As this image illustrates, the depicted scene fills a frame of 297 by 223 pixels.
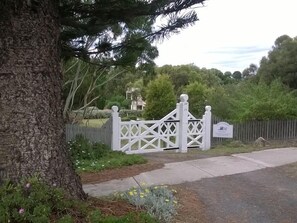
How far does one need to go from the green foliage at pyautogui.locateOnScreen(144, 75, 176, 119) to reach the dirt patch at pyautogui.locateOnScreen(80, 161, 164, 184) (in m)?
16.6

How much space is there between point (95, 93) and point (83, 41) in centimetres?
2048

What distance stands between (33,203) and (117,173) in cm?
433

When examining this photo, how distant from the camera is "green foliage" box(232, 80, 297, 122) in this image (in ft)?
47.1

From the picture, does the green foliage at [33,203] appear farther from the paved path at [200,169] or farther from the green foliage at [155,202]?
the paved path at [200,169]

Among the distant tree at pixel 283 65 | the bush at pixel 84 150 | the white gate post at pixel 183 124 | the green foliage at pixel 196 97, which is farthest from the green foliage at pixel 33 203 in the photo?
the green foliage at pixel 196 97

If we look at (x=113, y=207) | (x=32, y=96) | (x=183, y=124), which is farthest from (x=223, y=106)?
(x=32, y=96)

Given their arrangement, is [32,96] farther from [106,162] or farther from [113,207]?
[106,162]

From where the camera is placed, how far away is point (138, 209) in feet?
16.6

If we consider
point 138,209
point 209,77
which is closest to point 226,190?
point 138,209

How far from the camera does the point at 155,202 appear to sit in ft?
17.1

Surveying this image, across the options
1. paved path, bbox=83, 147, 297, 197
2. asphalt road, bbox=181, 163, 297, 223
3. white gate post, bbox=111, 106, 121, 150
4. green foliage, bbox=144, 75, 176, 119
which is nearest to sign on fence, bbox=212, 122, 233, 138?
paved path, bbox=83, 147, 297, 197

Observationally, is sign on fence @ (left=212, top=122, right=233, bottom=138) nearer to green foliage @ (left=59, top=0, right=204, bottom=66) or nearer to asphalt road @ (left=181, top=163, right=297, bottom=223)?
asphalt road @ (left=181, top=163, right=297, bottom=223)

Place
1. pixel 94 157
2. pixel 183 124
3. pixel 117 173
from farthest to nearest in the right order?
pixel 183 124
pixel 94 157
pixel 117 173

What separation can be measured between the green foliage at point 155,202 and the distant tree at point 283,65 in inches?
792
